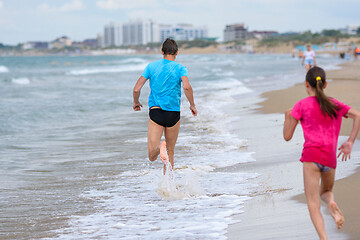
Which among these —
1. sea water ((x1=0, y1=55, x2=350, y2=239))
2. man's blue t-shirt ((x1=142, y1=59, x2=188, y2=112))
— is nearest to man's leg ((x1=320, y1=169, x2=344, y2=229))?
sea water ((x1=0, y1=55, x2=350, y2=239))

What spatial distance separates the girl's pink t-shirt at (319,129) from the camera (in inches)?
128

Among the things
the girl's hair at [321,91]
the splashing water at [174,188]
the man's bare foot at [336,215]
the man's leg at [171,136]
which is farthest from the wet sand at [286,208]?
the man's leg at [171,136]

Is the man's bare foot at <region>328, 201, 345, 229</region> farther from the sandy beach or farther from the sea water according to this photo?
the sea water

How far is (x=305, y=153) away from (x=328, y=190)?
35 cm

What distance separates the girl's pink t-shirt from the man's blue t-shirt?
2.26 m

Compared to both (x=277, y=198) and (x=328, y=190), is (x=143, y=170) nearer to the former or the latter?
(x=277, y=198)

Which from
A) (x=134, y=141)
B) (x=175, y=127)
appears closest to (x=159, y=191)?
(x=175, y=127)

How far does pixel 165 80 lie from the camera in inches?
210

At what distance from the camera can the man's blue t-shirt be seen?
17.4 feet

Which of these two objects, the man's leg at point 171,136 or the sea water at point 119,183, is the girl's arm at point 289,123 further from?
the man's leg at point 171,136

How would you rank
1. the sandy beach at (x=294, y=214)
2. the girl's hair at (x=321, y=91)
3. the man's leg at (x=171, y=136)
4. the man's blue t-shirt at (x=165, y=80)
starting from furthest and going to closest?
1. the man's leg at (x=171, y=136)
2. the man's blue t-shirt at (x=165, y=80)
3. the sandy beach at (x=294, y=214)
4. the girl's hair at (x=321, y=91)

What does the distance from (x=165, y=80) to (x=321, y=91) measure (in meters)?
2.36

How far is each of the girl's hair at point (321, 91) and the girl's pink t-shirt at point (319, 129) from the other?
0.03 meters

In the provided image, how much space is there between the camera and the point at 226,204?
4.94 metres
